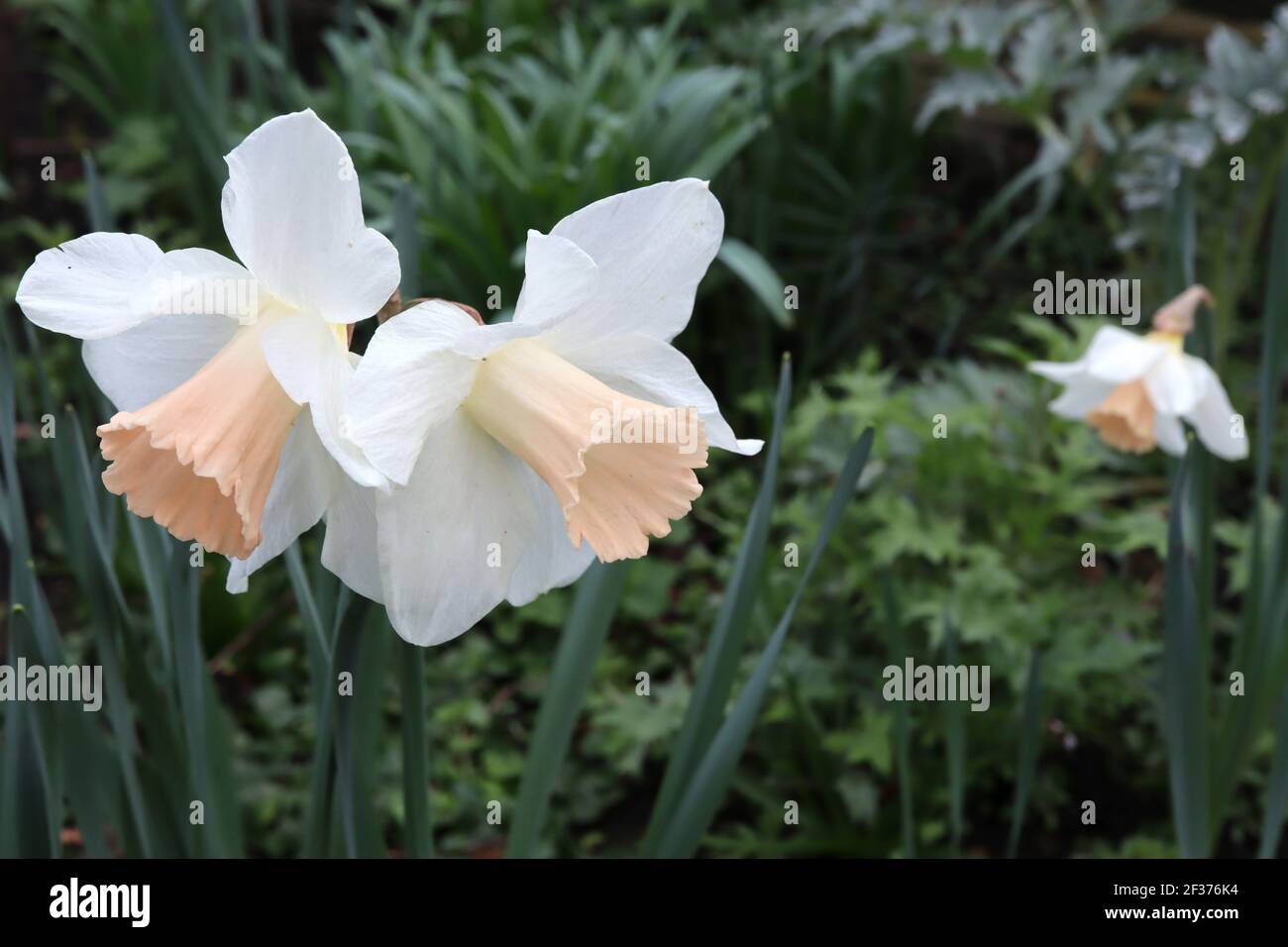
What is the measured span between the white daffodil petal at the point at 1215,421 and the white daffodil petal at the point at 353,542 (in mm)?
1104

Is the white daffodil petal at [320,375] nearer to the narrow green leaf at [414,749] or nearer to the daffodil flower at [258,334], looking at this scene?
the daffodil flower at [258,334]

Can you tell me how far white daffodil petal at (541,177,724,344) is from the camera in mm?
682

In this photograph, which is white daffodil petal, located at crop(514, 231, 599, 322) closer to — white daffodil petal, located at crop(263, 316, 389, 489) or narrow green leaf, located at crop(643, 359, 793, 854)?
white daffodil petal, located at crop(263, 316, 389, 489)

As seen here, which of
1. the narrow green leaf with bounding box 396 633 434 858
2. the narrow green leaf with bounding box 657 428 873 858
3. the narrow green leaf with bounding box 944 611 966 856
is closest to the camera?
the narrow green leaf with bounding box 396 633 434 858

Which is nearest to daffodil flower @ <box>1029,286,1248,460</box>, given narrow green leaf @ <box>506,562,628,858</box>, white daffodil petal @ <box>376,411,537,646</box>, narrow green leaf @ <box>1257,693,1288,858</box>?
narrow green leaf @ <box>1257,693,1288,858</box>

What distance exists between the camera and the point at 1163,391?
1.43m

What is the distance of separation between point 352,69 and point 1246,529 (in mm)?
2249

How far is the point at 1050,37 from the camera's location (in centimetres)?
250

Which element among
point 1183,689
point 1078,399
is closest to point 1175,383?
point 1078,399

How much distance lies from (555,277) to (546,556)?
0.19 m

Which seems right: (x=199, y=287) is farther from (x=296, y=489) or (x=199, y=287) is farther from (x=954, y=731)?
(x=954, y=731)

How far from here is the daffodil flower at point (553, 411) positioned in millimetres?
638

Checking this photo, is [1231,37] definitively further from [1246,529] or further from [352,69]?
[352,69]
